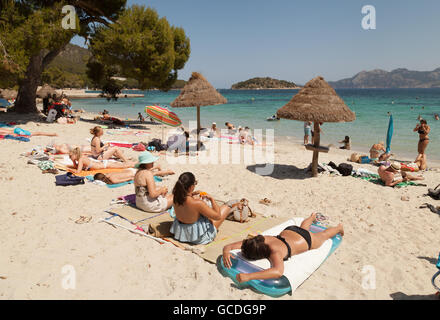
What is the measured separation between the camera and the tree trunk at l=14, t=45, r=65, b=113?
1365 cm

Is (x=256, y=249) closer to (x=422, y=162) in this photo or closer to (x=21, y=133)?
(x=422, y=162)

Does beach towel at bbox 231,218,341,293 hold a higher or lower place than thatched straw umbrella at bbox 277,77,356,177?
lower

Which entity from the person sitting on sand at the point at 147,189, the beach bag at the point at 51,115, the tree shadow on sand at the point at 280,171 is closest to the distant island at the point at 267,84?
the beach bag at the point at 51,115

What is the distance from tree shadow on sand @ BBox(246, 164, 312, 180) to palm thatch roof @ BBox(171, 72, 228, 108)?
8.45 feet

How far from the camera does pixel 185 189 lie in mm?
3467

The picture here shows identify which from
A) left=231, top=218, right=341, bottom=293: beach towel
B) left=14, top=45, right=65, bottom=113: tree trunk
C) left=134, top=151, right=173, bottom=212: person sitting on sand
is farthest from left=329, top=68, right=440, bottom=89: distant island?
left=231, top=218, right=341, bottom=293: beach towel

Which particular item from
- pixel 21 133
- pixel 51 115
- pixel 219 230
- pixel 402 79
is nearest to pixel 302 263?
pixel 219 230

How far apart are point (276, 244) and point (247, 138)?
29.3 ft

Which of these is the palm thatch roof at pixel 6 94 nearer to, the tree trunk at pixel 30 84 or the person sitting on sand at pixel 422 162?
the tree trunk at pixel 30 84

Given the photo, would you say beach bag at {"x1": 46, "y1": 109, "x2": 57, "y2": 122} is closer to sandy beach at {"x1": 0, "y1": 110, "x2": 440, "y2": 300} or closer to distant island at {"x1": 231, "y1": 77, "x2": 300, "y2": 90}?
sandy beach at {"x1": 0, "y1": 110, "x2": 440, "y2": 300}

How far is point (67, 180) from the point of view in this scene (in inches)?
225

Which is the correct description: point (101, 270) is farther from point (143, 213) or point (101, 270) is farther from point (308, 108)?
point (308, 108)

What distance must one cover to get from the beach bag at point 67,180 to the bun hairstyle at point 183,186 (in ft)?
10.5

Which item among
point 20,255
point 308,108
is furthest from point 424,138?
point 20,255
